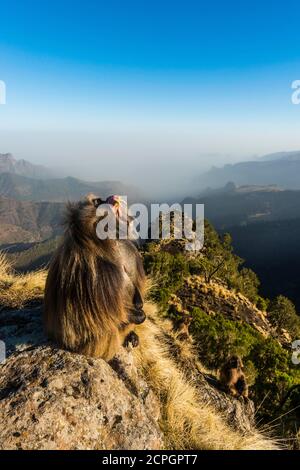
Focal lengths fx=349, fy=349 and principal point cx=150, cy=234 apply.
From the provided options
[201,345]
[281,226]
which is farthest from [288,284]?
[201,345]

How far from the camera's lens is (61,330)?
425 centimetres

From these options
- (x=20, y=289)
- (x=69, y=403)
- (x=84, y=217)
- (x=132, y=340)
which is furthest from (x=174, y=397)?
(x=20, y=289)

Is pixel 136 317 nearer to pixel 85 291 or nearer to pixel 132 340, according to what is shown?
pixel 132 340

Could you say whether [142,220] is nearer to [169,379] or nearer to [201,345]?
[169,379]

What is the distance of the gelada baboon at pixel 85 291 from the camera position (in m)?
4.16

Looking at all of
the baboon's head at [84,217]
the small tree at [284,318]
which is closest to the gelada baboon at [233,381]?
the baboon's head at [84,217]

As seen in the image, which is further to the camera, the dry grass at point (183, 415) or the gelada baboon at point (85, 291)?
the gelada baboon at point (85, 291)

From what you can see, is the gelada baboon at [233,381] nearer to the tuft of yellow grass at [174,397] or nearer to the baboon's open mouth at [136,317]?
the tuft of yellow grass at [174,397]

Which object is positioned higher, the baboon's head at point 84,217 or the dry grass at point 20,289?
the baboon's head at point 84,217

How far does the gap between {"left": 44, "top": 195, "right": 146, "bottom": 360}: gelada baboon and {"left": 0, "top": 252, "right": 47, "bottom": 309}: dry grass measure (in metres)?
Result: 2.06

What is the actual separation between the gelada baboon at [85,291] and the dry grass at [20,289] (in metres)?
2.06

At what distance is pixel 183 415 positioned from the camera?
4.55m

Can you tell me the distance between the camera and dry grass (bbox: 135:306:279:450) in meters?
4.05

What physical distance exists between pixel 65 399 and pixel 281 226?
209 meters
